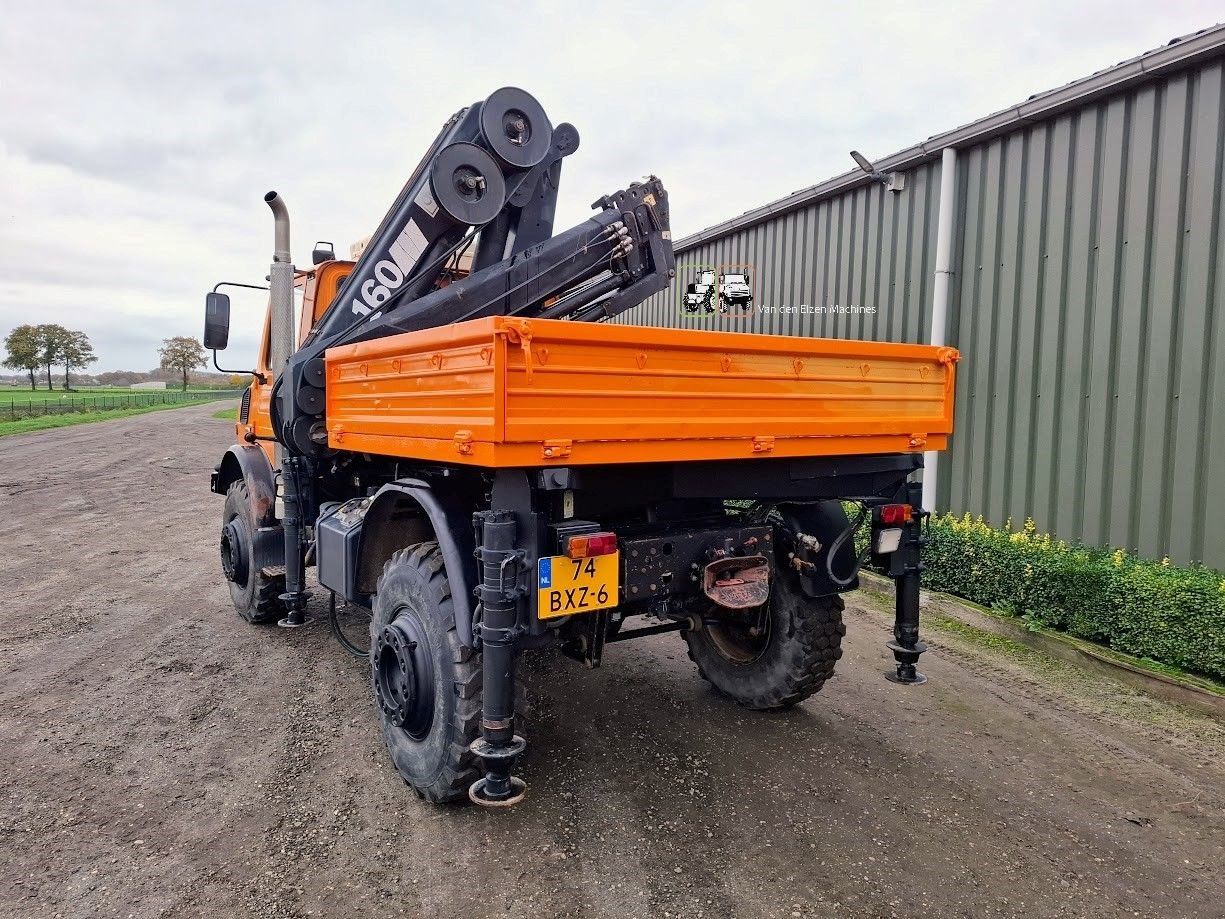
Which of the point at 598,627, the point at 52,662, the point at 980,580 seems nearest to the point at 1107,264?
the point at 980,580

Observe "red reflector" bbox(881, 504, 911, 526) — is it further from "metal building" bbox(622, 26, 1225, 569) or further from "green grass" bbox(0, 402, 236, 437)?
"green grass" bbox(0, 402, 236, 437)

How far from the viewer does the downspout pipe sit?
7.23 m

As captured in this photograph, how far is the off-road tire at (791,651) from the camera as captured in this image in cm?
405

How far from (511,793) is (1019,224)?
623 cm

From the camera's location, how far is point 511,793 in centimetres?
302

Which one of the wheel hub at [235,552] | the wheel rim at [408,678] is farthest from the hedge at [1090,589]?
the wheel hub at [235,552]

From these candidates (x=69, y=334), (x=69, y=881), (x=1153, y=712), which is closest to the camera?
(x=69, y=881)

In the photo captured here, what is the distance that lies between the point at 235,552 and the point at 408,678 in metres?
3.30

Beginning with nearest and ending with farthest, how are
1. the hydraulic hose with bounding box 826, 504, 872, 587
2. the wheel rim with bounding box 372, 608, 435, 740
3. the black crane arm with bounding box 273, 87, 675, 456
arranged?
the wheel rim with bounding box 372, 608, 435, 740
the hydraulic hose with bounding box 826, 504, 872, 587
the black crane arm with bounding box 273, 87, 675, 456

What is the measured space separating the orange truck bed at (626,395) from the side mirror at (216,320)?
2010 millimetres

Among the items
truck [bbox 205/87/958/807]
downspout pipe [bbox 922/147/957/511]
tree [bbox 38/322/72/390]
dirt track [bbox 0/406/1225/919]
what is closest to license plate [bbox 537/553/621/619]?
truck [bbox 205/87/958/807]

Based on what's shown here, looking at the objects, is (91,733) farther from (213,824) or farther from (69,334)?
(69,334)

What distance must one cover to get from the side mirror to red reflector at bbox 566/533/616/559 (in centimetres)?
383

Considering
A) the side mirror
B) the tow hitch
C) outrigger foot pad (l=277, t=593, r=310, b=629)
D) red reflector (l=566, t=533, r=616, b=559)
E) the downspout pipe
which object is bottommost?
outrigger foot pad (l=277, t=593, r=310, b=629)
